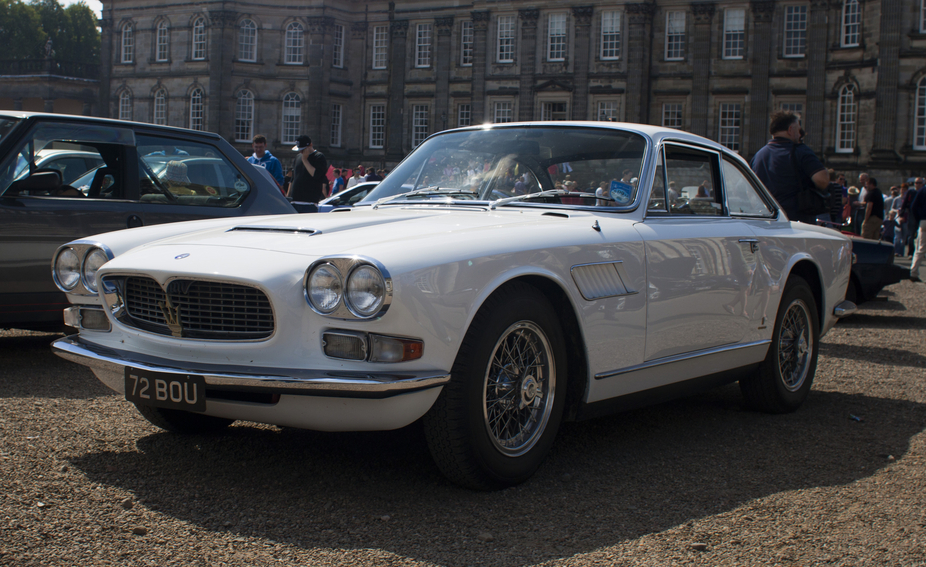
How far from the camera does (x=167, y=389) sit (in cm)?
328

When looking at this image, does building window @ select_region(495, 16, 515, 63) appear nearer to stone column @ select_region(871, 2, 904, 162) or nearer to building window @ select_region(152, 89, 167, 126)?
stone column @ select_region(871, 2, 904, 162)

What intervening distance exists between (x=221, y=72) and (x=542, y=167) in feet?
160

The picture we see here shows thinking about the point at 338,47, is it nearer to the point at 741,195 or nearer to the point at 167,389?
the point at 741,195

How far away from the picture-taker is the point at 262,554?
2854 millimetres

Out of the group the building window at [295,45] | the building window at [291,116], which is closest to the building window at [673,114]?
the building window at [291,116]

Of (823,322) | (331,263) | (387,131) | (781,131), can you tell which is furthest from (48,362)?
(387,131)

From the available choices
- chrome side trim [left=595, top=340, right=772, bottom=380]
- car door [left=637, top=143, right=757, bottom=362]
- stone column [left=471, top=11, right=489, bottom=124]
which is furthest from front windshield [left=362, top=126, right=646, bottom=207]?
stone column [left=471, top=11, right=489, bottom=124]

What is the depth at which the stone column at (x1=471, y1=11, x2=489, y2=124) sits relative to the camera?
1832 inches

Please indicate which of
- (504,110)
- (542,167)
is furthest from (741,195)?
(504,110)

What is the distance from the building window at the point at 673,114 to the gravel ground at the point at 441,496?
3993 cm

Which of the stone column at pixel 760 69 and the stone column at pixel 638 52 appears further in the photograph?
the stone column at pixel 638 52

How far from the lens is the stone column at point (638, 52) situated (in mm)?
42812

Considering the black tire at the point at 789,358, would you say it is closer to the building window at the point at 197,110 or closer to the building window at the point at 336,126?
the building window at the point at 336,126

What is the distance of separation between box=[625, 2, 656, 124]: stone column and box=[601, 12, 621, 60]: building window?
1.97ft
